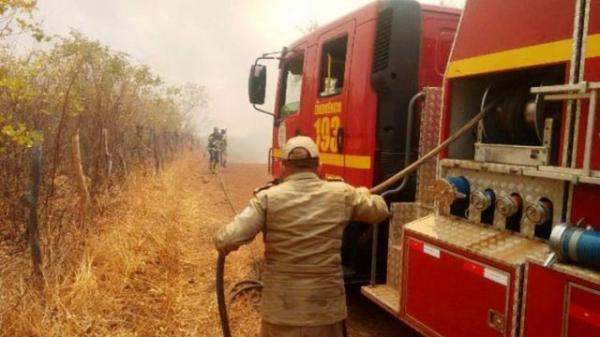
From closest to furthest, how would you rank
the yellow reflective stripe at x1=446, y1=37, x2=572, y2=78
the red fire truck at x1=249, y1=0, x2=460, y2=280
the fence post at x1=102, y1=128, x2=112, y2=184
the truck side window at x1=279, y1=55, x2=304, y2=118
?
the yellow reflective stripe at x1=446, y1=37, x2=572, y2=78, the red fire truck at x1=249, y1=0, x2=460, y2=280, the truck side window at x1=279, y1=55, x2=304, y2=118, the fence post at x1=102, y1=128, x2=112, y2=184

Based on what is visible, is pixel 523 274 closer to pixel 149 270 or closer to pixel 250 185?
pixel 149 270

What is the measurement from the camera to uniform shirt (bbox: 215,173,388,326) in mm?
2590

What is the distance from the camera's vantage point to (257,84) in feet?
19.1

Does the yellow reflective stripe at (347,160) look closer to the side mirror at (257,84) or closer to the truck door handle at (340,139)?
the truck door handle at (340,139)

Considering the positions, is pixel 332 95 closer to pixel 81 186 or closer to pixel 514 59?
pixel 514 59

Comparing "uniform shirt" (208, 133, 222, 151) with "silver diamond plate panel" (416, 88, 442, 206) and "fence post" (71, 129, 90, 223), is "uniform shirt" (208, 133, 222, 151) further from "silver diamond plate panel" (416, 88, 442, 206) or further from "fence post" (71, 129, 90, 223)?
"silver diamond plate panel" (416, 88, 442, 206)

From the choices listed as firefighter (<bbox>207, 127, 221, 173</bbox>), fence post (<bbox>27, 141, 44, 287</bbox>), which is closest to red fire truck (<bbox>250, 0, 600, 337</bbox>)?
fence post (<bbox>27, 141, 44, 287</bbox>)

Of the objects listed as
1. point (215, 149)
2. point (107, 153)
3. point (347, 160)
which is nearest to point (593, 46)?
point (347, 160)

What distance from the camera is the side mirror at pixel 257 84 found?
18.8ft

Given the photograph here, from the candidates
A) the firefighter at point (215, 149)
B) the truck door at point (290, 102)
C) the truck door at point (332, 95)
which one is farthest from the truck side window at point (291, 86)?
the firefighter at point (215, 149)

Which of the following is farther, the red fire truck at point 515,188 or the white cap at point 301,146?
the white cap at point 301,146

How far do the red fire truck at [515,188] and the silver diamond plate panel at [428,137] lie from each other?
48 cm

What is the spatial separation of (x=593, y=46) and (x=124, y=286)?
4447 mm

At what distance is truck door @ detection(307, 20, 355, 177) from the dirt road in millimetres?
1498
